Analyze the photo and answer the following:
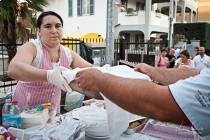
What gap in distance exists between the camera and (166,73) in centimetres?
192

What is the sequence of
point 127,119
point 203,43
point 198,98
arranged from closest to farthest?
point 198,98 < point 127,119 < point 203,43

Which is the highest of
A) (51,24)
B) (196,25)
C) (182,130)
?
(196,25)

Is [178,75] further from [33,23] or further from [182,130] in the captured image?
[33,23]

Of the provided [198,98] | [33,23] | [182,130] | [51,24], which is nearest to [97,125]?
[182,130]

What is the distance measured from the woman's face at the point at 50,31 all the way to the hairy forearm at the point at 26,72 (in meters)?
0.39

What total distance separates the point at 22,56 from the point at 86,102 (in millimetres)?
664

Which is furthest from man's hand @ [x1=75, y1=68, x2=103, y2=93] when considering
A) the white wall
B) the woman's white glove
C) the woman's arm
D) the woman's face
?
the white wall

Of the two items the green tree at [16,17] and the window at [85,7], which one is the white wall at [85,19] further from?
the green tree at [16,17]

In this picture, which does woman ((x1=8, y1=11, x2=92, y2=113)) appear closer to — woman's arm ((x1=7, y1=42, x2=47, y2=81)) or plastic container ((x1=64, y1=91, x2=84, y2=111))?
woman's arm ((x1=7, y1=42, x2=47, y2=81))

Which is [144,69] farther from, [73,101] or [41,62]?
[73,101]

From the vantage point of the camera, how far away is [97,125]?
1954mm

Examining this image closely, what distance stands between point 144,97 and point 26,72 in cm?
120

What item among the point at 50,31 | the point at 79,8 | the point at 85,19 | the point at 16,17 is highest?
the point at 79,8

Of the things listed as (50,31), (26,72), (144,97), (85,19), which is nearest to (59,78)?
(26,72)
